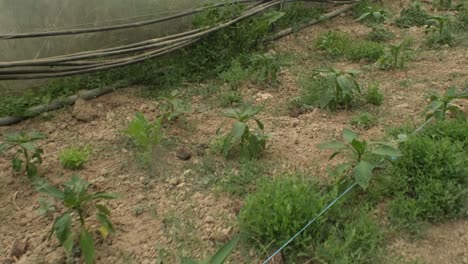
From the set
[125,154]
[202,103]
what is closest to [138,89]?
[202,103]

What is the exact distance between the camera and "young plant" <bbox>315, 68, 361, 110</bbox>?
129 inches

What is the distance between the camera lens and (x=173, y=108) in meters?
3.30

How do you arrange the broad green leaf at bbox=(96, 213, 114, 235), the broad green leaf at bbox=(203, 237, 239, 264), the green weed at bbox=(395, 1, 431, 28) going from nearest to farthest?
the broad green leaf at bbox=(203, 237, 239, 264)
the broad green leaf at bbox=(96, 213, 114, 235)
the green weed at bbox=(395, 1, 431, 28)

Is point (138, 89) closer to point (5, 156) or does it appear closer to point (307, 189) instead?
point (5, 156)

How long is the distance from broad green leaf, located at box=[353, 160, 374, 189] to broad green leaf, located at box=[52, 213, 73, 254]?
4.57ft

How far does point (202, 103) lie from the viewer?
3.59 meters

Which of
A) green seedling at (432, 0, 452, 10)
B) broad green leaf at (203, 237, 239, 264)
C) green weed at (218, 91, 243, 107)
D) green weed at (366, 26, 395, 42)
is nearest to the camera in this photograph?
broad green leaf at (203, 237, 239, 264)

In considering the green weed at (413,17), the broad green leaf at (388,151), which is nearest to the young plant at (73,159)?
the broad green leaf at (388,151)

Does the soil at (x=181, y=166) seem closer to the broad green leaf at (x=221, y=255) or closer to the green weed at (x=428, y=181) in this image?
the green weed at (x=428, y=181)

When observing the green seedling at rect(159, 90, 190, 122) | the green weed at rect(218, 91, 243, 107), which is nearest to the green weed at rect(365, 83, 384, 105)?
the green weed at rect(218, 91, 243, 107)

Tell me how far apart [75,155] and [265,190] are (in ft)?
3.94

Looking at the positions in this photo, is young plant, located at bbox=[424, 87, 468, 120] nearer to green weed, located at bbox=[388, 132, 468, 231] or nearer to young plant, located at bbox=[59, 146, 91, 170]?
green weed, located at bbox=[388, 132, 468, 231]

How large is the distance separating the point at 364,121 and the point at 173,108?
4.24 feet

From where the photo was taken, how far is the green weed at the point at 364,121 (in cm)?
317
